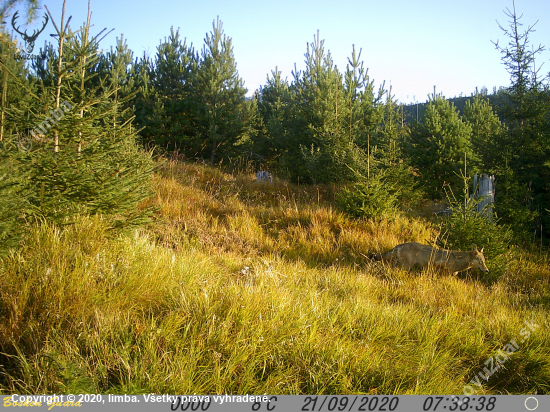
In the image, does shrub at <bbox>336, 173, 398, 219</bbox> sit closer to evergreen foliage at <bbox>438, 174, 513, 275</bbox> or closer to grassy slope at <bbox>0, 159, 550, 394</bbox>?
evergreen foliage at <bbox>438, 174, 513, 275</bbox>

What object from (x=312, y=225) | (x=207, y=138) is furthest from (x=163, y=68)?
(x=312, y=225)

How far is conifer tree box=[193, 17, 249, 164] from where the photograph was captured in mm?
16266

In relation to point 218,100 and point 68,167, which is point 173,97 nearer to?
point 218,100

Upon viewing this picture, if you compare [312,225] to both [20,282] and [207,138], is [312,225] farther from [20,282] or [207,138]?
[207,138]

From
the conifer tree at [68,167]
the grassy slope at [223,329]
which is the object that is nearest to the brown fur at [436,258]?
the grassy slope at [223,329]

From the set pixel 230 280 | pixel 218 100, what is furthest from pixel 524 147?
pixel 218 100

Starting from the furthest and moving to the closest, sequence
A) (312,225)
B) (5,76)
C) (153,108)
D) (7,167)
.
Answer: (153,108) < (312,225) < (5,76) < (7,167)

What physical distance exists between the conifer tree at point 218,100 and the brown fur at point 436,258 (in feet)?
37.6

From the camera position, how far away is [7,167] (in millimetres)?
3035

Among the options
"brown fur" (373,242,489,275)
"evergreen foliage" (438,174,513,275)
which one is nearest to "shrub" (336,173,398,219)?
"evergreen foliage" (438,174,513,275)

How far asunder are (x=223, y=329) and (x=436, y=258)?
14.6ft

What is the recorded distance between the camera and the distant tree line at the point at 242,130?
163 inches

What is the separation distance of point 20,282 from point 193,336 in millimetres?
1433

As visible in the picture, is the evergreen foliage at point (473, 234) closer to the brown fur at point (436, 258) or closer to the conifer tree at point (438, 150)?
the brown fur at point (436, 258)
